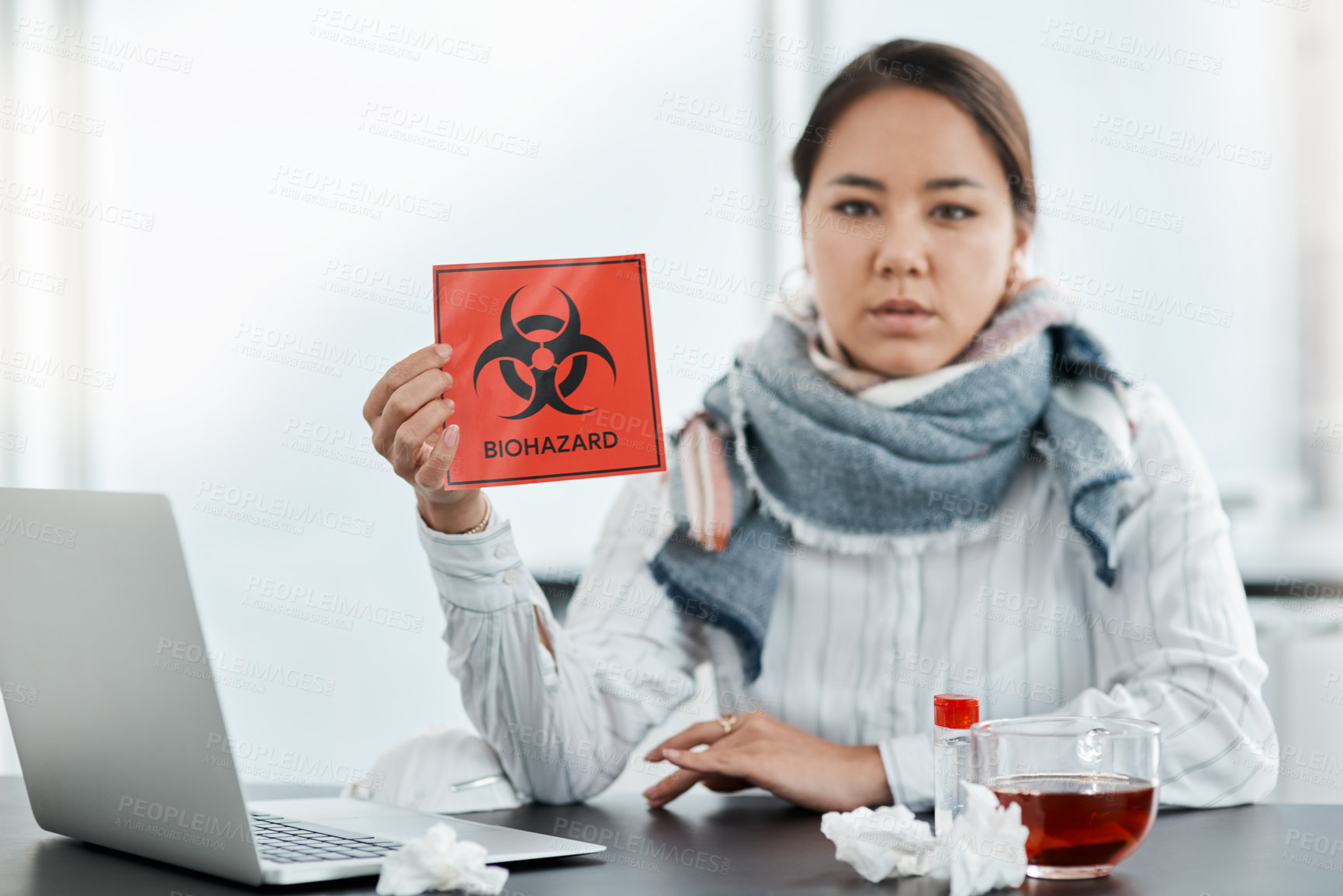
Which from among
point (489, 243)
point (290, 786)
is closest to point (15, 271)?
point (489, 243)

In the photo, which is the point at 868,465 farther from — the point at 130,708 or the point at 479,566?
the point at 130,708

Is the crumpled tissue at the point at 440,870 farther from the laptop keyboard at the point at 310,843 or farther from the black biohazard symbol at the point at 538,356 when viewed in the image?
the black biohazard symbol at the point at 538,356

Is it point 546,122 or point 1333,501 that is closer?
point 1333,501

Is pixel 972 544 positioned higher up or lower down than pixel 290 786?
higher up

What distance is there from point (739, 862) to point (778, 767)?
0.87 feet

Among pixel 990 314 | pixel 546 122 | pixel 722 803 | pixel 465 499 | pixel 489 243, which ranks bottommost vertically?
pixel 722 803

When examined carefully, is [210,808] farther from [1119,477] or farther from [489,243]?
[489,243]

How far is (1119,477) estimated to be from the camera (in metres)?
1.18

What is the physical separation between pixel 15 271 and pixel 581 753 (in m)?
2.11

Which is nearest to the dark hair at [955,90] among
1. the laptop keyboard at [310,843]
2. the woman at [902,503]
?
the woman at [902,503]

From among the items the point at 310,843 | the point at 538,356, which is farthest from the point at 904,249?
the point at 310,843

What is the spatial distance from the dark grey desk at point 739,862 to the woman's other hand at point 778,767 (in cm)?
3

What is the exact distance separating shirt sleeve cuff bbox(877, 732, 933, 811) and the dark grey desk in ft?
0.31

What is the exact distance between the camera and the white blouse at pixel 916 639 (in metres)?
1.05
